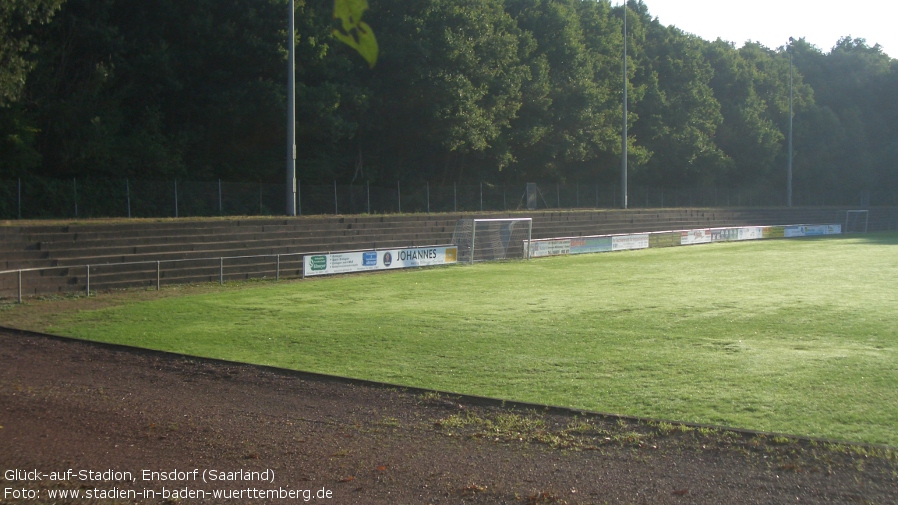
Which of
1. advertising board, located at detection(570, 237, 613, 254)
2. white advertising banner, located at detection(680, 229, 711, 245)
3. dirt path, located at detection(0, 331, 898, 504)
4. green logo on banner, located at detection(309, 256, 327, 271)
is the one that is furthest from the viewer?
white advertising banner, located at detection(680, 229, 711, 245)

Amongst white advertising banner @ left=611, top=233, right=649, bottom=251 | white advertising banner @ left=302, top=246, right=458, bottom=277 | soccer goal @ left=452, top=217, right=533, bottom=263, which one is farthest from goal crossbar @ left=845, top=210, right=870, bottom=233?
white advertising banner @ left=302, top=246, right=458, bottom=277

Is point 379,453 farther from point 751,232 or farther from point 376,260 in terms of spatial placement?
point 751,232

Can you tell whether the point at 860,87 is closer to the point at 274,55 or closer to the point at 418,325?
the point at 274,55

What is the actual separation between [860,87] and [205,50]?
75086 millimetres

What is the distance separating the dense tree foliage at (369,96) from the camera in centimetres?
2745

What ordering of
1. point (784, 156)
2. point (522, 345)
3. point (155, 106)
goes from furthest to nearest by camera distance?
point (784, 156)
point (155, 106)
point (522, 345)

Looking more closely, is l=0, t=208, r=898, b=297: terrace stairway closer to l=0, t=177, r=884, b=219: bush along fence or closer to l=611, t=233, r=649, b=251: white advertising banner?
l=0, t=177, r=884, b=219: bush along fence

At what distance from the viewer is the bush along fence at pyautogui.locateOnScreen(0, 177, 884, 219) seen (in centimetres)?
2744

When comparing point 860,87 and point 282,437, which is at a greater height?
point 860,87

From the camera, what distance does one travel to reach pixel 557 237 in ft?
124

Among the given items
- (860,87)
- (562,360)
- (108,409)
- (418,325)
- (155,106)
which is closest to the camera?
(108,409)

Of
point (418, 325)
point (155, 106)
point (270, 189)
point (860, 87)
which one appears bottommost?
point (418, 325)

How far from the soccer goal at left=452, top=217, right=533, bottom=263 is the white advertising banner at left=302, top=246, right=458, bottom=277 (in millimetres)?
1146

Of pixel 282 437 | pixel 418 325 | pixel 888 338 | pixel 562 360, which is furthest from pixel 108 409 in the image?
pixel 888 338
